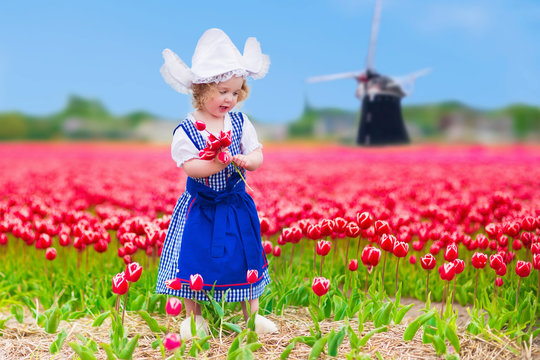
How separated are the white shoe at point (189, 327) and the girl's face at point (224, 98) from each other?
46.9 inches

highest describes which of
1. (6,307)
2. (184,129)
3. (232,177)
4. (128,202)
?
(184,129)

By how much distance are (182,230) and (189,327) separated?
21.7 inches

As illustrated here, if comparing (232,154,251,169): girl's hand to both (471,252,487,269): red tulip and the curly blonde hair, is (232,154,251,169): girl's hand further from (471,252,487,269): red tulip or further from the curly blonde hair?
(471,252,487,269): red tulip

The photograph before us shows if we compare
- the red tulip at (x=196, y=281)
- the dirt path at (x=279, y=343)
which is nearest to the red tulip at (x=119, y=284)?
the red tulip at (x=196, y=281)

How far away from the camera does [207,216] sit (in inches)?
120

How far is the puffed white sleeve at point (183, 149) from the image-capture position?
2.98m

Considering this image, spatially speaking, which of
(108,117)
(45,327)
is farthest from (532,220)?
(108,117)

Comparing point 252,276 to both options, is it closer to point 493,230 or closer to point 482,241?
point 482,241

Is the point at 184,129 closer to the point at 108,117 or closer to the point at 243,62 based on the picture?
the point at 243,62

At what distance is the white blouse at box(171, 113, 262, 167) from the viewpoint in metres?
2.99

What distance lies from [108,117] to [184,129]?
34.3 meters

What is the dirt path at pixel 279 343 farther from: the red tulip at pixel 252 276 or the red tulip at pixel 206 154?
the red tulip at pixel 206 154

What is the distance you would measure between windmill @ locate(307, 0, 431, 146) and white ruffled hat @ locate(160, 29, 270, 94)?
5.44 metres

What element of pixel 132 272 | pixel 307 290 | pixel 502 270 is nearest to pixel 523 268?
pixel 502 270
